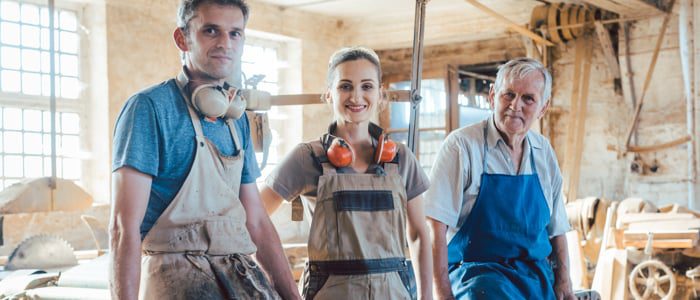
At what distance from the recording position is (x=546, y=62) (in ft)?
32.6

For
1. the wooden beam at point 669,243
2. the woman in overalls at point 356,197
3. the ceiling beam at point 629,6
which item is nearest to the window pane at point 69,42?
the ceiling beam at point 629,6

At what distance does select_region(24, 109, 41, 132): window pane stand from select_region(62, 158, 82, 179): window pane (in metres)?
0.49

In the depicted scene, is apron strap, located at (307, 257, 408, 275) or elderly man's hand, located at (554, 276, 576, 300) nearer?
apron strap, located at (307, 257, 408, 275)

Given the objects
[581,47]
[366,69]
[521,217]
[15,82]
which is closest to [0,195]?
[366,69]

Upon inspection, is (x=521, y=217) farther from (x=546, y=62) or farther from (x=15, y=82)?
(x=546, y=62)

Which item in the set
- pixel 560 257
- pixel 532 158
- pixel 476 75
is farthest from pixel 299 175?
pixel 476 75

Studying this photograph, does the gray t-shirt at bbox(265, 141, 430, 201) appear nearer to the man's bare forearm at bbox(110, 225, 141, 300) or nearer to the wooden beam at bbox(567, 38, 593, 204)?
the man's bare forearm at bbox(110, 225, 141, 300)

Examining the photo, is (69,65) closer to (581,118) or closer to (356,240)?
(581,118)

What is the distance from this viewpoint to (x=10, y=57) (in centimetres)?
805

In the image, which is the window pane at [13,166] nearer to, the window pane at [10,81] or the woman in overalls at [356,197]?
the window pane at [10,81]

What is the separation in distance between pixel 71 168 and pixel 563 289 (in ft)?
21.8

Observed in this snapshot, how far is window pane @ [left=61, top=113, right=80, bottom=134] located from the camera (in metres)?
8.57

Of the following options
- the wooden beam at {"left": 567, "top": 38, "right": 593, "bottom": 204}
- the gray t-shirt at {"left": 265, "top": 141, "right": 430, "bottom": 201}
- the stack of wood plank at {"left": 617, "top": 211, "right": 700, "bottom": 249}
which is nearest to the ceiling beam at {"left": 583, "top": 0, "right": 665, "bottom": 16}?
the wooden beam at {"left": 567, "top": 38, "right": 593, "bottom": 204}

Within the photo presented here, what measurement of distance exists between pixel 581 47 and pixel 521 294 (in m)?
7.17
